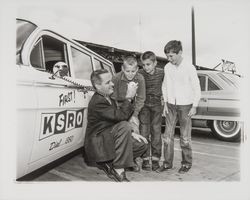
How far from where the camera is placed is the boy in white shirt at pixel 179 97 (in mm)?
3137

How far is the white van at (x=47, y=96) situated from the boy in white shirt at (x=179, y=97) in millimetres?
905

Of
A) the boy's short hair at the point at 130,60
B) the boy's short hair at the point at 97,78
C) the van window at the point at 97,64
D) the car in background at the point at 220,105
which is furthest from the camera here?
the car in background at the point at 220,105

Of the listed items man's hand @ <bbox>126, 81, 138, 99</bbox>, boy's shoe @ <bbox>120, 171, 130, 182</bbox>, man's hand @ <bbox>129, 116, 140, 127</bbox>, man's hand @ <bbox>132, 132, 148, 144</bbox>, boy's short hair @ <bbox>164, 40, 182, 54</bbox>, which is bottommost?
boy's shoe @ <bbox>120, 171, 130, 182</bbox>

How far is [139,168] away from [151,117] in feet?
1.96

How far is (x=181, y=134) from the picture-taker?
3229 mm

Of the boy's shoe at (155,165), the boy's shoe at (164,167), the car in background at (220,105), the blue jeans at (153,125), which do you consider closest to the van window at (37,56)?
the blue jeans at (153,125)

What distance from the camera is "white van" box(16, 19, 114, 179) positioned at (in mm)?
2412

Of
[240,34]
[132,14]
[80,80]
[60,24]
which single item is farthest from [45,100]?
[240,34]

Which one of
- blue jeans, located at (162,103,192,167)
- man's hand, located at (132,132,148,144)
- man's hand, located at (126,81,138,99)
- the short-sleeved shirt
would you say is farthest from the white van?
blue jeans, located at (162,103,192,167)

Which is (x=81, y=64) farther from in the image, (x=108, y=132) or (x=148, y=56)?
(x=108, y=132)

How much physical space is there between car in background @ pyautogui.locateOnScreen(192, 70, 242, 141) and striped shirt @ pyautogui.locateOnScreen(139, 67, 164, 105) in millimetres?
723

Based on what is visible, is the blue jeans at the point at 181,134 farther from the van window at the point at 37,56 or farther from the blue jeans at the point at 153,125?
the van window at the point at 37,56

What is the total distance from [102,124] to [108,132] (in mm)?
105

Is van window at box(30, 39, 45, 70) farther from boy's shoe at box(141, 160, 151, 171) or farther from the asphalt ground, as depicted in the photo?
boy's shoe at box(141, 160, 151, 171)
